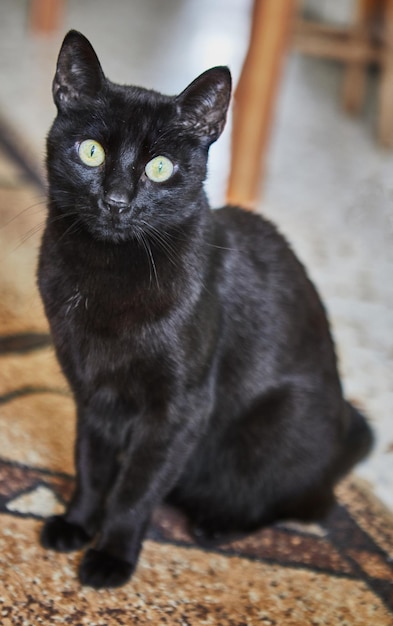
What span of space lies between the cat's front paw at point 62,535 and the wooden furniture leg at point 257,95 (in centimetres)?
101

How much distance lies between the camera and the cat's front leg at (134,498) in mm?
1141

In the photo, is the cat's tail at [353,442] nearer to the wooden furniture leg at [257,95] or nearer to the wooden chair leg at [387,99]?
the wooden furniture leg at [257,95]

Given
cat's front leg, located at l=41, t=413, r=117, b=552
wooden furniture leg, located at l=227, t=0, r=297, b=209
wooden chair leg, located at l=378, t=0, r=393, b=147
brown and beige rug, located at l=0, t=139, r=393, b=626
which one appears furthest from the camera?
wooden chair leg, located at l=378, t=0, r=393, b=147

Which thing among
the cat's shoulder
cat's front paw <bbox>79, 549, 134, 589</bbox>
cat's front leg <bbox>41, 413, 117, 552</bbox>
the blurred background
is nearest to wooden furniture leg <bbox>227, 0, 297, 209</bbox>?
the blurred background

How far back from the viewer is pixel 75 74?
3.51 ft

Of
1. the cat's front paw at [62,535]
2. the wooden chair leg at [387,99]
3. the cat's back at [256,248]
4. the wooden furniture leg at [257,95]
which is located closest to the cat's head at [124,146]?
the cat's back at [256,248]

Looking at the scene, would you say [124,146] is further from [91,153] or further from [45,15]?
[45,15]

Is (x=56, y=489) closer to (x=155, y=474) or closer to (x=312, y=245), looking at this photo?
(x=155, y=474)

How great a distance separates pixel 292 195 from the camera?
8.34 ft

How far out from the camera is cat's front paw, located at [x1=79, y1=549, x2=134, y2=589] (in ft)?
3.76

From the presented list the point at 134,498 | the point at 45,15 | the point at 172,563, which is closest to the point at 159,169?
the point at 134,498

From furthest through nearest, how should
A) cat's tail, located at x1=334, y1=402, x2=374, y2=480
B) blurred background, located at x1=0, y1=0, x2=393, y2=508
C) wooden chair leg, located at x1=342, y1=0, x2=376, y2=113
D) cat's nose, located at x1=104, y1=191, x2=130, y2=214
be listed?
wooden chair leg, located at x1=342, y1=0, x2=376, y2=113
blurred background, located at x1=0, y1=0, x2=393, y2=508
cat's tail, located at x1=334, y1=402, x2=374, y2=480
cat's nose, located at x1=104, y1=191, x2=130, y2=214

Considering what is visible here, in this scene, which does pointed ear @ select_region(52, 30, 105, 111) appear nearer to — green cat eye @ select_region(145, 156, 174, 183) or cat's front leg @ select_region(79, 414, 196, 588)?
green cat eye @ select_region(145, 156, 174, 183)

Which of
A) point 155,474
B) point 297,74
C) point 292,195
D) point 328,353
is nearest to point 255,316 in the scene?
point 328,353
